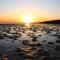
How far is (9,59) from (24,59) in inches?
43.1

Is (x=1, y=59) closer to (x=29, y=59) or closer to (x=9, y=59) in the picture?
(x=9, y=59)

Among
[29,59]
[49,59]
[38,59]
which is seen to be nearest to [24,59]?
[29,59]

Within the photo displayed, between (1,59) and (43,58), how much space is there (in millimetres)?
2938

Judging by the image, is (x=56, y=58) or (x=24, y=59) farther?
(x=56, y=58)

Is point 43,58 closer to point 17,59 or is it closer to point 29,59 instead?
point 29,59

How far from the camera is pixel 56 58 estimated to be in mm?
10688

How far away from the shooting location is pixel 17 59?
10.2 meters

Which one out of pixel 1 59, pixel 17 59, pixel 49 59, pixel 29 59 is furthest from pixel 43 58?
pixel 1 59

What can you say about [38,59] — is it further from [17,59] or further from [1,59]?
[1,59]

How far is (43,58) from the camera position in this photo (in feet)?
35.0

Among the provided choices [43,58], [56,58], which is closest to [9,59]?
[43,58]

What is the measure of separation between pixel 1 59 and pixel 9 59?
54cm

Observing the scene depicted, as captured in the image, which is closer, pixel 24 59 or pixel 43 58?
pixel 24 59

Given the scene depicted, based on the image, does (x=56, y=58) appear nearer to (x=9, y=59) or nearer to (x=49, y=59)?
(x=49, y=59)
